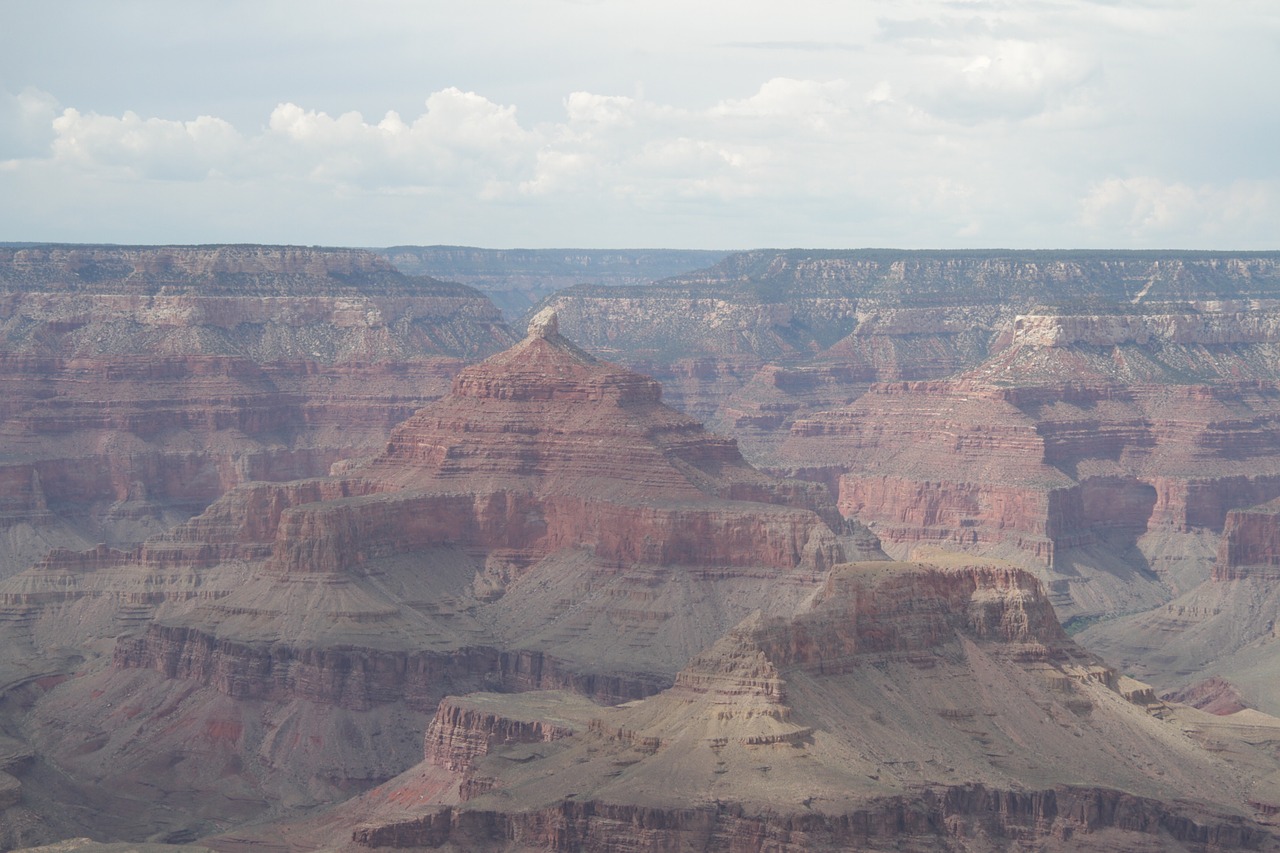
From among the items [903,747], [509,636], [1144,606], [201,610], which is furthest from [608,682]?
[1144,606]

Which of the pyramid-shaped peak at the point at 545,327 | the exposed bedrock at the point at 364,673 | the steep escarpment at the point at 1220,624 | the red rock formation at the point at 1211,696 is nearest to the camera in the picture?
the exposed bedrock at the point at 364,673

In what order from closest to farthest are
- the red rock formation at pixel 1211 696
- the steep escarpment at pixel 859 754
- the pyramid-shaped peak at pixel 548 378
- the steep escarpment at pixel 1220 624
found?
1. the steep escarpment at pixel 859 754
2. the red rock formation at pixel 1211 696
3. the steep escarpment at pixel 1220 624
4. the pyramid-shaped peak at pixel 548 378

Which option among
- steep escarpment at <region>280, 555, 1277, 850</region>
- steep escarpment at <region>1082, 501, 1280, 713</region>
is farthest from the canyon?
steep escarpment at <region>1082, 501, 1280, 713</region>

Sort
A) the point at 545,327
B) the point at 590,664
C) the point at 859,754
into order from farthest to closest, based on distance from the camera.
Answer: the point at 545,327, the point at 590,664, the point at 859,754

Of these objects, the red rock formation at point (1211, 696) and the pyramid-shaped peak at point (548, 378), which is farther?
the pyramid-shaped peak at point (548, 378)

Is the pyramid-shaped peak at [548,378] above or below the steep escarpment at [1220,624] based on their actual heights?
above

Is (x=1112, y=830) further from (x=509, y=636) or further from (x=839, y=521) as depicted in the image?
(x=839, y=521)

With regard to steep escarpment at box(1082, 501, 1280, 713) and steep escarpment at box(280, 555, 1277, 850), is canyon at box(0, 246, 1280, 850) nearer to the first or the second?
steep escarpment at box(280, 555, 1277, 850)

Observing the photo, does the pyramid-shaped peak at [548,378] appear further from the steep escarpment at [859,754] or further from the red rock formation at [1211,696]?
the steep escarpment at [859,754]

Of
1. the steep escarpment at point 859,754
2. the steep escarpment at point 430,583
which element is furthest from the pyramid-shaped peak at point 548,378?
the steep escarpment at point 859,754

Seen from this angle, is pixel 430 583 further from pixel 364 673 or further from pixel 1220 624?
pixel 1220 624

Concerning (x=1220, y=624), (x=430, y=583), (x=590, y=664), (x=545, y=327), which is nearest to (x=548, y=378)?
(x=545, y=327)
